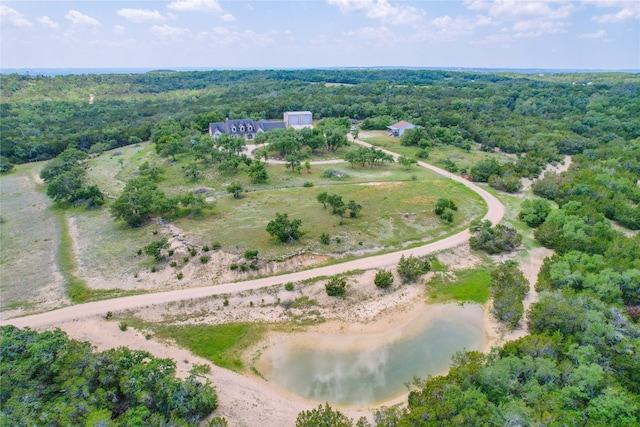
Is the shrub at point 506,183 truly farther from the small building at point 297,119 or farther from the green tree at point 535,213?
the small building at point 297,119

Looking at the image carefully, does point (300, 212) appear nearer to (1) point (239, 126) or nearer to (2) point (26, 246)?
(2) point (26, 246)

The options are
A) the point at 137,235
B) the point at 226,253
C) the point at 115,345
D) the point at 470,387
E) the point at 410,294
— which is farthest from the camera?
the point at 137,235

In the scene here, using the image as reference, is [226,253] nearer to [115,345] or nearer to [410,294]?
[115,345]

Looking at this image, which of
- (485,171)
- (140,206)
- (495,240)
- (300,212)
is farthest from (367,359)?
(485,171)

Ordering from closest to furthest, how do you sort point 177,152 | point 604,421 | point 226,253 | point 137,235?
point 604,421, point 226,253, point 137,235, point 177,152

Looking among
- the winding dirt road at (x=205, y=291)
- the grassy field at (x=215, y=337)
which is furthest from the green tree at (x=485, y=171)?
the grassy field at (x=215, y=337)

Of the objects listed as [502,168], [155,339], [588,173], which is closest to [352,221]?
[155,339]

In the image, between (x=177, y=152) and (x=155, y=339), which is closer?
(x=155, y=339)

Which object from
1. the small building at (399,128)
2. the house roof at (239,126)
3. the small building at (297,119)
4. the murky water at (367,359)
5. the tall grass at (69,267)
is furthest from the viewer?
the small building at (297,119)
